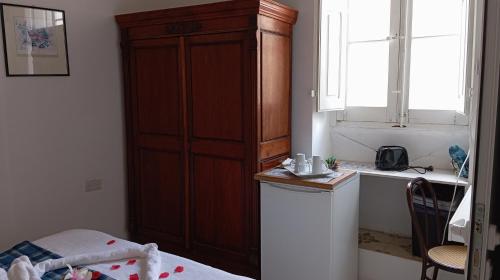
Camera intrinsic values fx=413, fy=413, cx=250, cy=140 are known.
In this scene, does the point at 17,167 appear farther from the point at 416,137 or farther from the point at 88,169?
the point at 416,137

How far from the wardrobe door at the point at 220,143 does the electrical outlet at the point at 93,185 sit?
761mm

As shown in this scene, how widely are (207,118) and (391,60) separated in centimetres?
141

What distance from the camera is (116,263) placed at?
6.15 ft

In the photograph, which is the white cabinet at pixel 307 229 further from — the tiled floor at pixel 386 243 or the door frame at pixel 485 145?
the door frame at pixel 485 145

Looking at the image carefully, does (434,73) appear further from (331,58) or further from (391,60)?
(331,58)

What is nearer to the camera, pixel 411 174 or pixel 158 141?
pixel 411 174

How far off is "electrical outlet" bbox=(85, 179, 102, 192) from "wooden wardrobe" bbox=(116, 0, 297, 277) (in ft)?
0.93

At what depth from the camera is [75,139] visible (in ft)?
9.98

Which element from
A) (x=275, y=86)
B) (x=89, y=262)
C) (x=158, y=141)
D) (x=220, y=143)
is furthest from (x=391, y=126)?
(x=89, y=262)

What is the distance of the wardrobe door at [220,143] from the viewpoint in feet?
9.00

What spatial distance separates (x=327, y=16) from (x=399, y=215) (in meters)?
1.56

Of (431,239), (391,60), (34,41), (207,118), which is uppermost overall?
(34,41)

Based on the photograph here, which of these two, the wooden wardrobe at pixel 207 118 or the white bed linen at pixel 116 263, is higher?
the wooden wardrobe at pixel 207 118

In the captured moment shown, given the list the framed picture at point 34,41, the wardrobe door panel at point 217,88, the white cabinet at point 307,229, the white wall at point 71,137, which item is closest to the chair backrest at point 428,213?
the white cabinet at point 307,229
